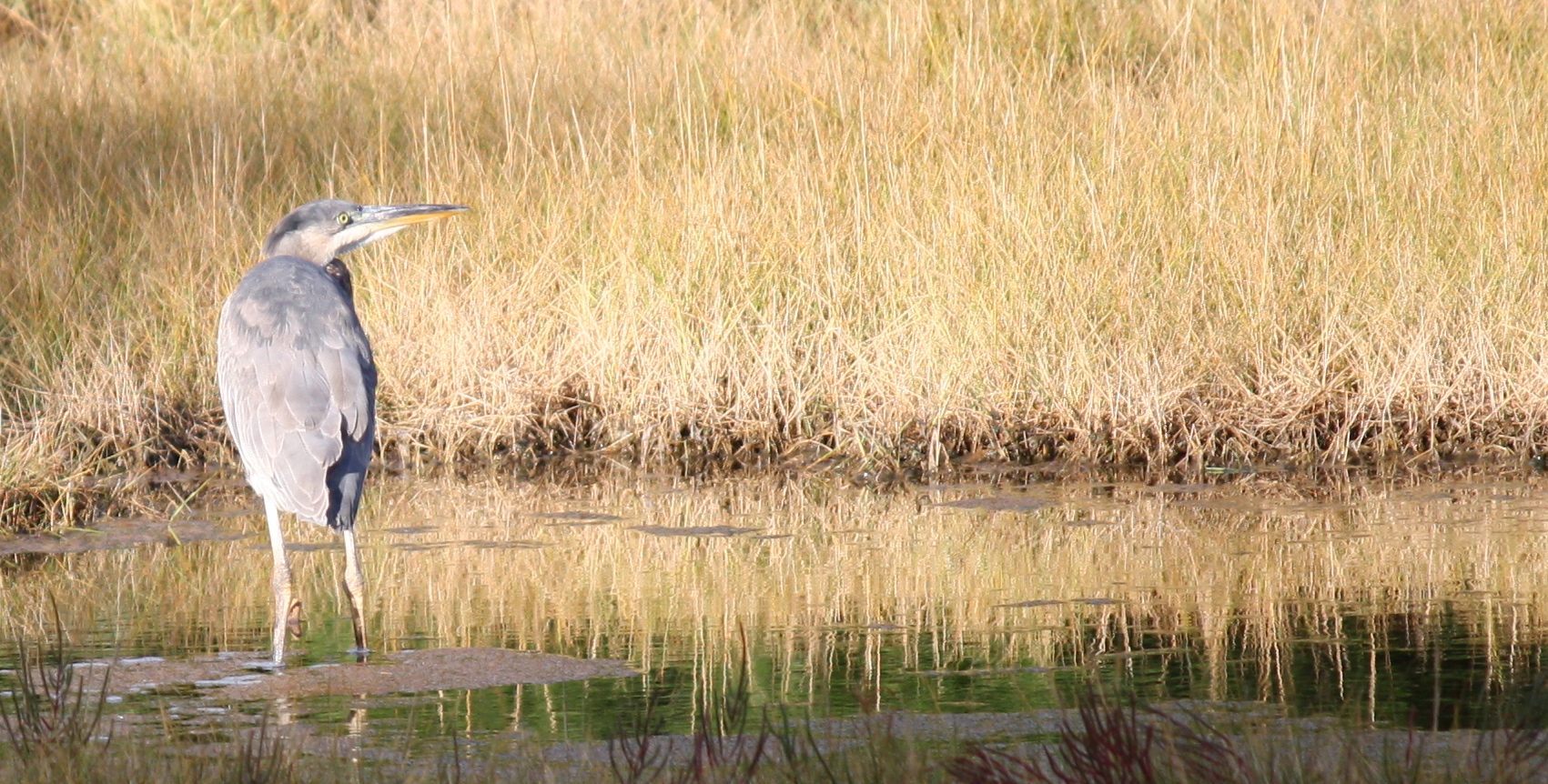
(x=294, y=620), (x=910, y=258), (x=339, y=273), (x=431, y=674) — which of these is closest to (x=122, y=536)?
(x=339, y=273)

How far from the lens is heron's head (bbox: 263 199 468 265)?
6.35 metres

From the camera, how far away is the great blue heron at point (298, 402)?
530 centimetres

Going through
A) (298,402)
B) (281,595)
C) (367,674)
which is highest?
(298,402)

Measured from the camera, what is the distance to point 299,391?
5.43 m

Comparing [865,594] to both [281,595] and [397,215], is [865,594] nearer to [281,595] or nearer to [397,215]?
[281,595]

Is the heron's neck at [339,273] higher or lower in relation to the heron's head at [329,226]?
lower

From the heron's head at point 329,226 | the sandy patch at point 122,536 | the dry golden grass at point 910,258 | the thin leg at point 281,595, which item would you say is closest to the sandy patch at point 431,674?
the thin leg at point 281,595

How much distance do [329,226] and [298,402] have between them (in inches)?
45.9

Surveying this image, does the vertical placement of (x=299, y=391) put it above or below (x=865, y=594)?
above

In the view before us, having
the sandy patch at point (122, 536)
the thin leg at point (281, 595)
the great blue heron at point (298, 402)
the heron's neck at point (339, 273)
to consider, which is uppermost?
the heron's neck at point (339, 273)

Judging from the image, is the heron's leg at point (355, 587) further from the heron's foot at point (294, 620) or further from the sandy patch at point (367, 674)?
the sandy patch at point (367, 674)

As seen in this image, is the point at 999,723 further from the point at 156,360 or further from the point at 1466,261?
the point at 156,360

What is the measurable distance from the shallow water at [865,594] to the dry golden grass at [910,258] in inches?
17.7

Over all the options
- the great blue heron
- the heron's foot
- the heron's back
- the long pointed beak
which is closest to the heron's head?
the long pointed beak
